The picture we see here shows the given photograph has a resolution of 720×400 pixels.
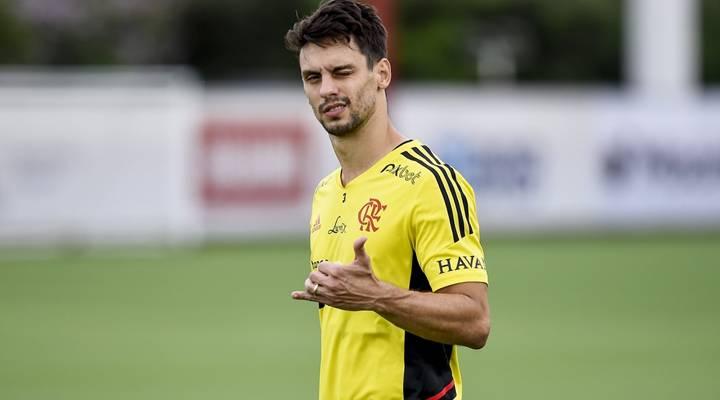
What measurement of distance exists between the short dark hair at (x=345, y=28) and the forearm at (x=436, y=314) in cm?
84

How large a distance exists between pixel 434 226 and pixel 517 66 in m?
51.2

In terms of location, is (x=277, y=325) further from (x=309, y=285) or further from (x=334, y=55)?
(x=309, y=285)

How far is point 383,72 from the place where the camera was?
193 inches

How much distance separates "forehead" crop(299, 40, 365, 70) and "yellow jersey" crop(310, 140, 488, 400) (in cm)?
37

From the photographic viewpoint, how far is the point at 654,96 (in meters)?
27.8

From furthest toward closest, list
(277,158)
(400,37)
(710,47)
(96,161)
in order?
(710,47), (400,37), (277,158), (96,161)

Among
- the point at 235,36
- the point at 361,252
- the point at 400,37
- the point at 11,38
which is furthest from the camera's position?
the point at 235,36

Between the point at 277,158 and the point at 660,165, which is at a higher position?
the point at 277,158

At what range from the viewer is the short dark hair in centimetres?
478

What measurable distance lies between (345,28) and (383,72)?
22 centimetres

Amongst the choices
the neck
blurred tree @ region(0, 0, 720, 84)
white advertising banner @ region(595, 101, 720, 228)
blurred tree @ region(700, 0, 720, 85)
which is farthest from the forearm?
blurred tree @ region(700, 0, 720, 85)

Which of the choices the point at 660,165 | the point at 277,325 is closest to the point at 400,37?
the point at 660,165

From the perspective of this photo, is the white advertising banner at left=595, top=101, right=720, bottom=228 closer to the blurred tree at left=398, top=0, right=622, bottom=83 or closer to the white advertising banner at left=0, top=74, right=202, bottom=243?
the white advertising banner at left=0, top=74, right=202, bottom=243

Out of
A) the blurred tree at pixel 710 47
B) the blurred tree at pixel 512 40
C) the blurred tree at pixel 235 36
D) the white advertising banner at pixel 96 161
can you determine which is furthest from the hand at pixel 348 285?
the blurred tree at pixel 710 47
